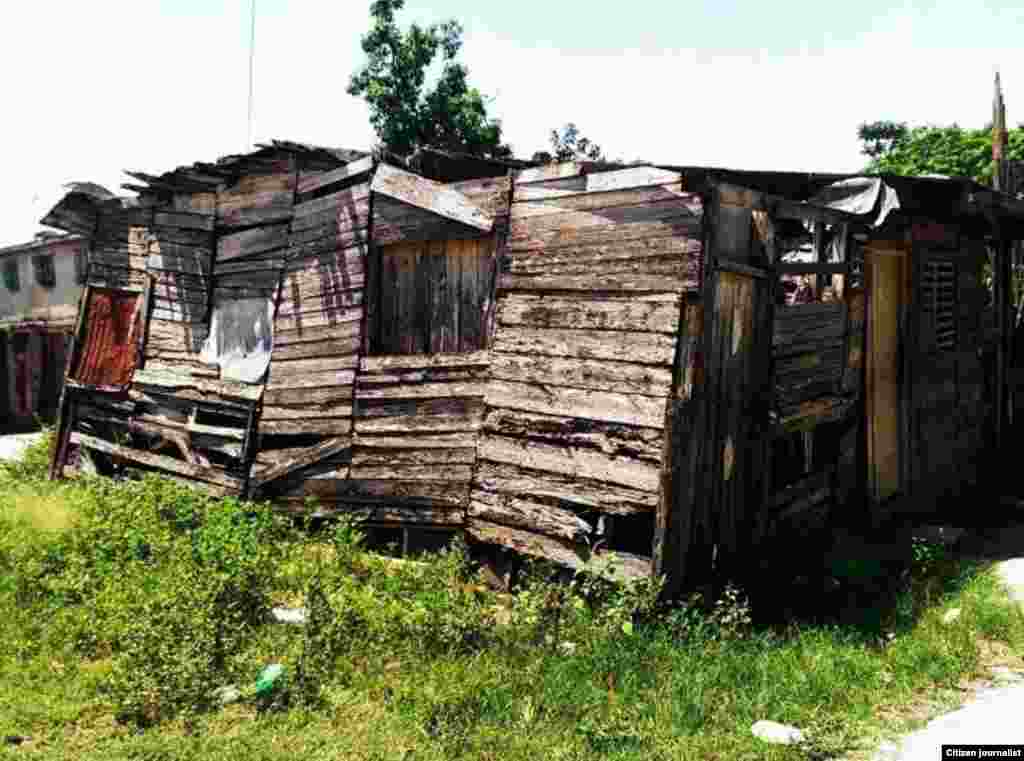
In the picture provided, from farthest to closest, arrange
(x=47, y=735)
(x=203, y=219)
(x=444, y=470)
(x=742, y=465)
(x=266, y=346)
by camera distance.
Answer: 1. (x=203, y=219)
2. (x=266, y=346)
3. (x=444, y=470)
4. (x=742, y=465)
5. (x=47, y=735)

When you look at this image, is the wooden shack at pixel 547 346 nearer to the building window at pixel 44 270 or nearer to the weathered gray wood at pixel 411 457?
the weathered gray wood at pixel 411 457

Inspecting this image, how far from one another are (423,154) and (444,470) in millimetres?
2867

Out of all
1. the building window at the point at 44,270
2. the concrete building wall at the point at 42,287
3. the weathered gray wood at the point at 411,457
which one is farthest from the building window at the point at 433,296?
the building window at the point at 44,270

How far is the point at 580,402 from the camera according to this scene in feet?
20.8

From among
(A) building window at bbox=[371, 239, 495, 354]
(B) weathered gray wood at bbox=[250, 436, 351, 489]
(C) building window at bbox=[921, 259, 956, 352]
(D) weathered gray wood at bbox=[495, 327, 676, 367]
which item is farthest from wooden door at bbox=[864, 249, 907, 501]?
(B) weathered gray wood at bbox=[250, 436, 351, 489]

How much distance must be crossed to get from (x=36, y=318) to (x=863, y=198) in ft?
81.6

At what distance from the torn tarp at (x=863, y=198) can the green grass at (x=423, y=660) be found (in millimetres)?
2923

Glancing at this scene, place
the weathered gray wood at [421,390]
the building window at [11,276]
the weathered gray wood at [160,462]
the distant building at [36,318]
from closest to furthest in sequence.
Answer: the weathered gray wood at [421,390]
the weathered gray wood at [160,462]
the distant building at [36,318]
the building window at [11,276]

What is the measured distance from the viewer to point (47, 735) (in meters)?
4.48

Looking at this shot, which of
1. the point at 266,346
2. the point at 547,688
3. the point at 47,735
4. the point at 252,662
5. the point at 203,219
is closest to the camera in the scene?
the point at 47,735

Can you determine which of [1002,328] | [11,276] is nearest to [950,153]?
[1002,328]

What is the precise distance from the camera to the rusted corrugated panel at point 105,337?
10.6 meters

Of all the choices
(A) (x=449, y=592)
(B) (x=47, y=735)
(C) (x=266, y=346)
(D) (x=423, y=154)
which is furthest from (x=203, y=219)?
(B) (x=47, y=735)

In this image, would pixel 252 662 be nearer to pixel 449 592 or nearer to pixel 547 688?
pixel 449 592
